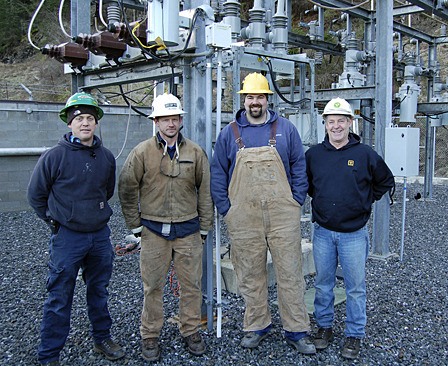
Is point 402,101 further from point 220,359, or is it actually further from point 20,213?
point 20,213

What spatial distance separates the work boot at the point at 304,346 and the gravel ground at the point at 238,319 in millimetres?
45

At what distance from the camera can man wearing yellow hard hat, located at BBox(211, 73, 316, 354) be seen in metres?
3.56

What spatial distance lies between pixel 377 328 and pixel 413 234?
13.5 feet

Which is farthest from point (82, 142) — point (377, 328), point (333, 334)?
point (377, 328)

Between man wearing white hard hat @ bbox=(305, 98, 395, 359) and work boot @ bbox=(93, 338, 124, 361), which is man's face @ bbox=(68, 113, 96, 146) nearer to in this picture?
work boot @ bbox=(93, 338, 124, 361)

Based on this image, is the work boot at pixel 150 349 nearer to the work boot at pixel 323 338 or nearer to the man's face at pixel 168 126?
the work boot at pixel 323 338

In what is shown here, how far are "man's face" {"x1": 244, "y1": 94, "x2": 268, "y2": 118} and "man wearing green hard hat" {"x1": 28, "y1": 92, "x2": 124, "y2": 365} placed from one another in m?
1.10

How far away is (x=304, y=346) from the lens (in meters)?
3.62

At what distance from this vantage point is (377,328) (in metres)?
4.16

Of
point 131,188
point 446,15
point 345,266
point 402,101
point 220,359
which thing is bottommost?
point 220,359

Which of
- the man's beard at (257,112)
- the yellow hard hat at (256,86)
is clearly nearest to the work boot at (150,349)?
the man's beard at (257,112)

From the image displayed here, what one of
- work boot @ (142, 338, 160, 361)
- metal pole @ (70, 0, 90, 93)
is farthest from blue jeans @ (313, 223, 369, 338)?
metal pole @ (70, 0, 90, 93)

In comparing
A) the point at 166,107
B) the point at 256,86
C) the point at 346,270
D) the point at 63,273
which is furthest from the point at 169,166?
the point at 346,270

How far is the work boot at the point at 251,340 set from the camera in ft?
12.1
